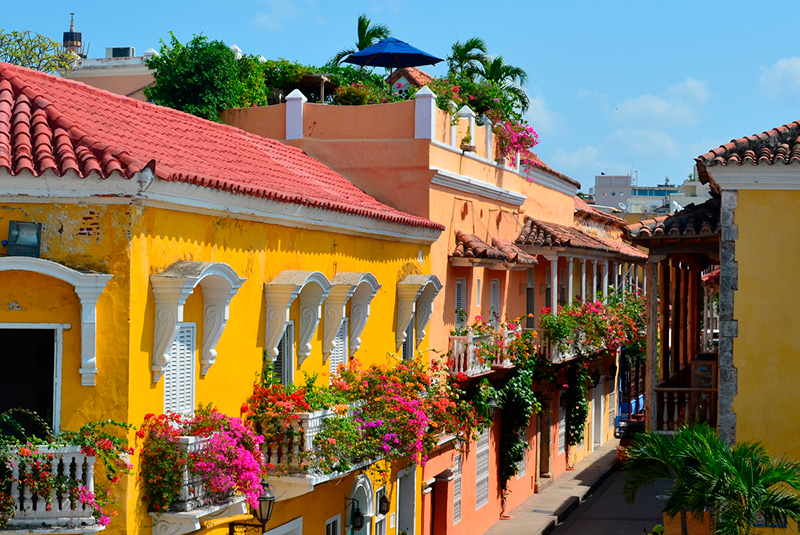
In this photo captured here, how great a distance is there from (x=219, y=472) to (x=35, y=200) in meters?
3.28

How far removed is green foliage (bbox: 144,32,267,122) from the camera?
21.2 metres

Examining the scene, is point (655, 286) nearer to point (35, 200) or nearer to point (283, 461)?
point (283, 461)

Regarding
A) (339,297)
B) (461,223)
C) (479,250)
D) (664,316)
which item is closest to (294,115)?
(461,223)

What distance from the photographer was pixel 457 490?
21719mm

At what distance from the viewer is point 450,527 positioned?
2112cm

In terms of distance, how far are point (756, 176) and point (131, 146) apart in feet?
26.6

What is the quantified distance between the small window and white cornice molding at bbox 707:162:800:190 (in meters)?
7.48

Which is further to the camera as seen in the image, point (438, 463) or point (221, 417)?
point (438, 463)

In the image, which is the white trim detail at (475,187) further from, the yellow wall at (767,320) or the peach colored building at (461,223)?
the yellow wall at (767,320)

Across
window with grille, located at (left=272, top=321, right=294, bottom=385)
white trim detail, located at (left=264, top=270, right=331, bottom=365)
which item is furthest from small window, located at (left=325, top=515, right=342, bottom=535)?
white trim detail, located at (left=264, top=270, right=331, bottom=365)

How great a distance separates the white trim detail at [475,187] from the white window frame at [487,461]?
5313 mm

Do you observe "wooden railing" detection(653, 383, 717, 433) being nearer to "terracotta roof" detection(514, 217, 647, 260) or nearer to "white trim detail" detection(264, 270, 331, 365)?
"white trim detail" detection(264, 270, 331, 365)

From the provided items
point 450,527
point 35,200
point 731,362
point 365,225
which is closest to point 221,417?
point 35,200

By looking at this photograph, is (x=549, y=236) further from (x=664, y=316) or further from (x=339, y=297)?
(x=339, y=297)
